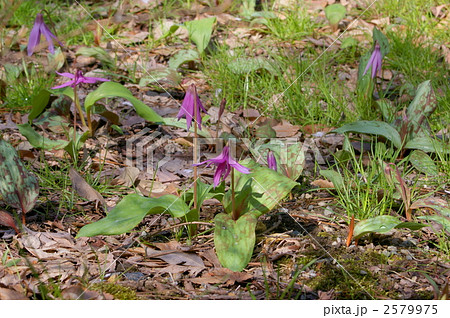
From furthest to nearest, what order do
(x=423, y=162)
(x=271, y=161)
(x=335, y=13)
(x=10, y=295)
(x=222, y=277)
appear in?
(x=335, y=13) < (x=423, y=162) < (x=271, y=161) < (x=222, y=277) < (x=10, y=295)

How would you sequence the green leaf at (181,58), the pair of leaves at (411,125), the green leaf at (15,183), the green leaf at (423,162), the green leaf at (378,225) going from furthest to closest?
the green leaf at (181,58) < the pair of leaves at (411,125) < the green leaf at (423,162) < the green leaf at (15,183) < the green leaf at (378,225)

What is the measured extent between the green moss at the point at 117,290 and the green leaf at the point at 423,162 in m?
1.41

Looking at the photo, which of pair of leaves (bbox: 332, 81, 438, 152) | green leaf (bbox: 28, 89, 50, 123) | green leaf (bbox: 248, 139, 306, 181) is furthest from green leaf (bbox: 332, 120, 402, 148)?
green leaf (bbox: 28, 89, 50, 123)

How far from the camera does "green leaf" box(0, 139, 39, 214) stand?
1932 mm

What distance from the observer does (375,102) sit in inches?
110

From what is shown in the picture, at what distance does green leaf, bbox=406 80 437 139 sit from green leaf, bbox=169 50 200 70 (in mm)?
1505

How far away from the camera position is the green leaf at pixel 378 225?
1.78 m

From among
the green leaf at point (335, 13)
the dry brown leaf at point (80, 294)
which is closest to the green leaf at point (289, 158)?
the dry brown leaf at point (80, 294)

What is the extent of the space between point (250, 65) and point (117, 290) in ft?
6.28

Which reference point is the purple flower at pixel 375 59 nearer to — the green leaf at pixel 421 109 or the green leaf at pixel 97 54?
the green leaf at pixel 421 109

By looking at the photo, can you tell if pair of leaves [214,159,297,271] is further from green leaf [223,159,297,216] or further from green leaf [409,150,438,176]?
green leaf [409,150,438,176]

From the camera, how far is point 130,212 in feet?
5.82

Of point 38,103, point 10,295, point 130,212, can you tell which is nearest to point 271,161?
point 130,212

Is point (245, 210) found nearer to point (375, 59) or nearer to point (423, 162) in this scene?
point (423, 162)
